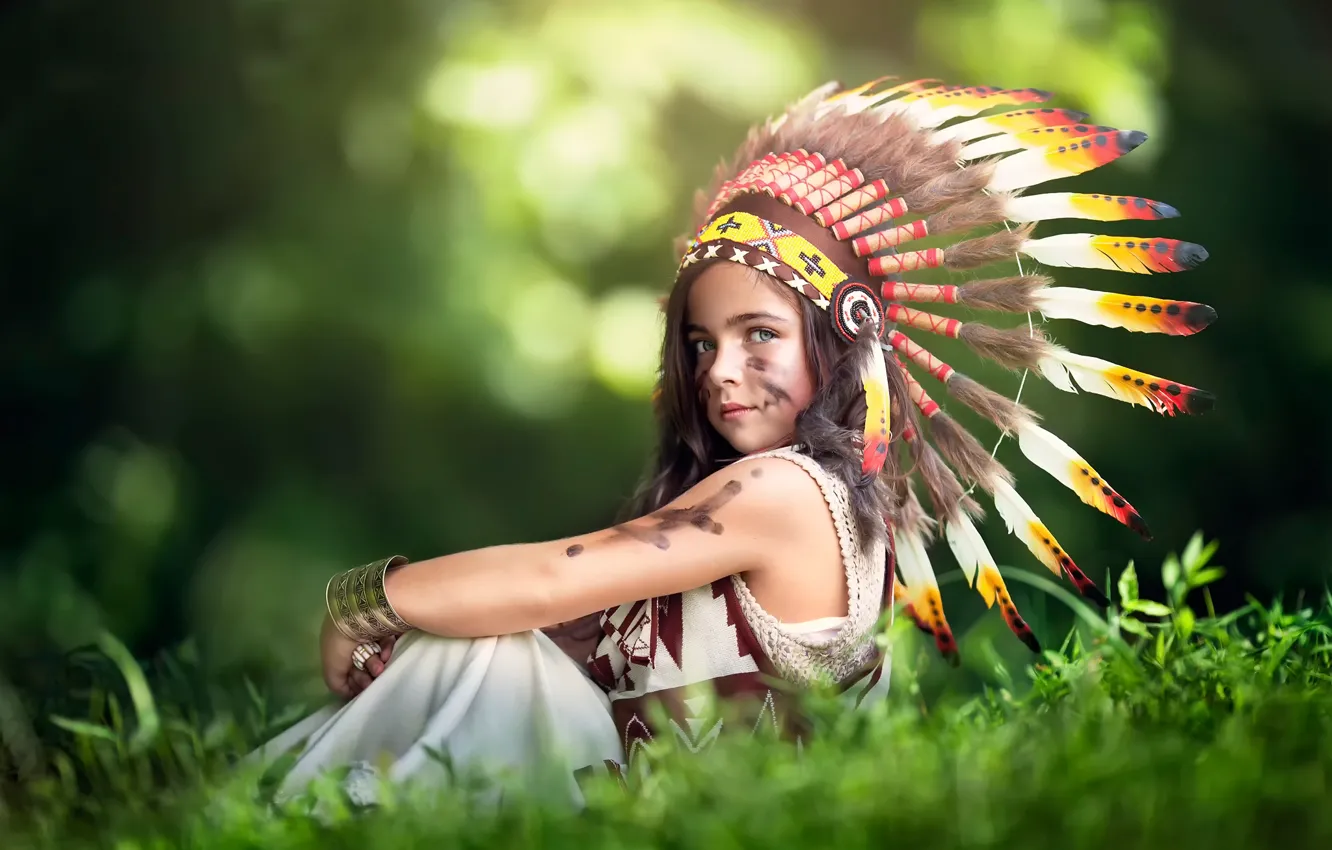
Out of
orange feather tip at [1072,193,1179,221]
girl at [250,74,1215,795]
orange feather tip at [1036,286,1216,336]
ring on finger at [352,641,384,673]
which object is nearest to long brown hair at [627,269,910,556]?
girl at [250,74,1215,795]

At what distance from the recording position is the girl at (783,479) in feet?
4.79

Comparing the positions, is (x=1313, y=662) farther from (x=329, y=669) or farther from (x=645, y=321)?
(x=645, y=321)

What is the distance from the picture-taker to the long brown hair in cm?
159

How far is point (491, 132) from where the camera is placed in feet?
8.63

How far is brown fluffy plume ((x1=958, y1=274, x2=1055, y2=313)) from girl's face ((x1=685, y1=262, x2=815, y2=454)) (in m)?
0.28

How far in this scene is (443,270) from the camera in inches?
103

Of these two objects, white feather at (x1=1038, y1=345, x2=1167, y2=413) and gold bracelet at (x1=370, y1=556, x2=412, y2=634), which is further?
white feather at (x1=1038, y1=345, x2=1167, y2=413)

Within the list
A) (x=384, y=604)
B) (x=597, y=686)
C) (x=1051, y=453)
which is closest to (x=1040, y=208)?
(x=1051, y=453)

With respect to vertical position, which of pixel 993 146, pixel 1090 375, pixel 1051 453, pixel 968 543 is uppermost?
pixel 993 146

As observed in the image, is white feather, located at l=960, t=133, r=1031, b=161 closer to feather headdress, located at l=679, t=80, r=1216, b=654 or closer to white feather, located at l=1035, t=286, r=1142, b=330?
feather headdress, located at l=679, t=80, r=1216, b=654

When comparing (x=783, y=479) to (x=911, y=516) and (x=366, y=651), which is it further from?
(x=366, y=651)

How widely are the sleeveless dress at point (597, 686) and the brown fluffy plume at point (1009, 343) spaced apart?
0.34 meters

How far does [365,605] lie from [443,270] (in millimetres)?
1224

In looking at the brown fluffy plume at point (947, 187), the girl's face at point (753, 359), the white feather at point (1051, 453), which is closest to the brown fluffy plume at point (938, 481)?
the white feather at point (1051, 453)
